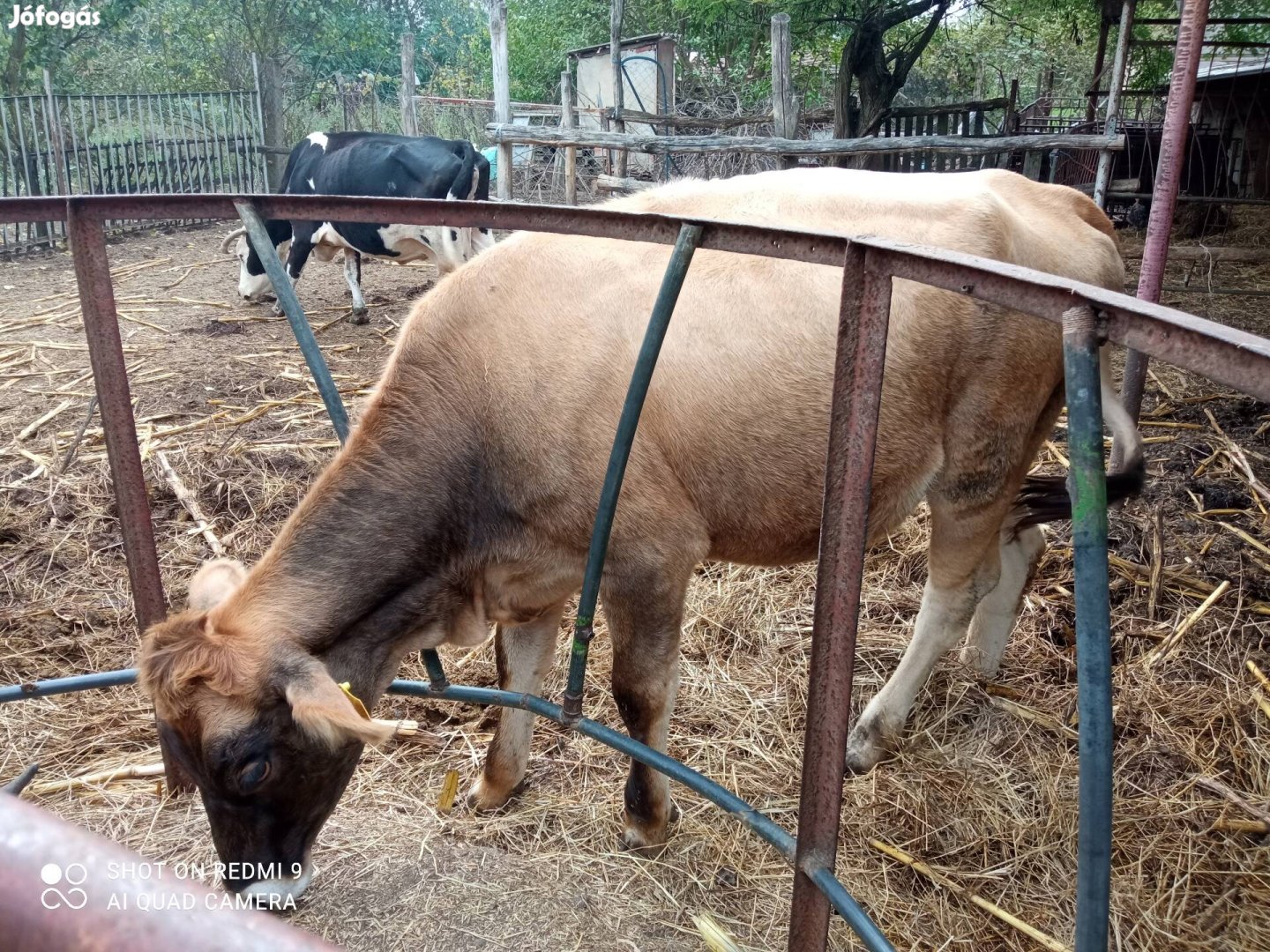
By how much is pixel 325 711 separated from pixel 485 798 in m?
1.35

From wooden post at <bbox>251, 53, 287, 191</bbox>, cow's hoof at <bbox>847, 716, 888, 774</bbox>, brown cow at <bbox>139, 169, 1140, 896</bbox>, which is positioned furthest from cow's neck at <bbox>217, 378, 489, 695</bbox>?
wooden post at <bbox>251, 53, 287, 191</bbox>

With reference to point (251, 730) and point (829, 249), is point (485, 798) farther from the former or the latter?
point (829, 249)

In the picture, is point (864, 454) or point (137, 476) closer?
point (864, 454)

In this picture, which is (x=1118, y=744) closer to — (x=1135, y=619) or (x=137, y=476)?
(x=1135, y=619)

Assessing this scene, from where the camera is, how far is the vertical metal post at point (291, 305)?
2.46 metres

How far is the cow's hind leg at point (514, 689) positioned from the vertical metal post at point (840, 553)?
57.6 inches

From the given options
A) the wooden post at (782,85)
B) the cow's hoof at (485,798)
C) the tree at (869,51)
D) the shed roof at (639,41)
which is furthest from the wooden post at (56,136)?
the cow's hoof at (485,798)

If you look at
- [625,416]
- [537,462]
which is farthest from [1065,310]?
[537,462]

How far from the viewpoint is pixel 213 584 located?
9.00ft

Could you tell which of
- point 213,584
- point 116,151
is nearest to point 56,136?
point 116,151

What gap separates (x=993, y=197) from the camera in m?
3.18

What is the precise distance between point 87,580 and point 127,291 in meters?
6.60

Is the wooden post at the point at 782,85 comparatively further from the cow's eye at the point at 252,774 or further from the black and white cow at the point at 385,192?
the cow's eye at the point at 252,774

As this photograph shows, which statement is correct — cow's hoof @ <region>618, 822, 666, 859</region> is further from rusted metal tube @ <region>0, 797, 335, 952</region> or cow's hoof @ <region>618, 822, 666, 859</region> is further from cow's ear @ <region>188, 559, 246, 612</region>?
rusted metal tube @ <region>0, 797, 335, 952</region>
